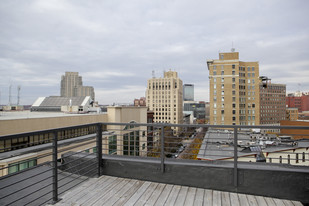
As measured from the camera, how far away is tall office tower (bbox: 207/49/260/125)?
50875 millimetres

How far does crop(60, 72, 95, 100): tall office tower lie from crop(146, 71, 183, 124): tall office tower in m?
66.8

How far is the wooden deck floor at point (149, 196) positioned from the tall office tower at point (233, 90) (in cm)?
5172

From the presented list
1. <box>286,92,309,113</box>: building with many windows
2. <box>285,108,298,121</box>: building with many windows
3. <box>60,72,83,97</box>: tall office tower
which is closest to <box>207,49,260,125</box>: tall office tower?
<box>285,108,298,121</box>: building with many windows

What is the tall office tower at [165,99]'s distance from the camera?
102m

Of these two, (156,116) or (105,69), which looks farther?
(156,116)

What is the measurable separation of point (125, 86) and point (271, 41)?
52466mm

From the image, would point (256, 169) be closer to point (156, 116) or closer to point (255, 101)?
point (255, 101)

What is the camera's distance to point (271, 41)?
33.1 meters

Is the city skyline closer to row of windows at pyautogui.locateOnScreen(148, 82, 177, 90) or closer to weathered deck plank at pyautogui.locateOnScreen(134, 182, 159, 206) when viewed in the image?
weathered deck plank at pyautogui.locateOnScreen(134, 182, 159, 206)

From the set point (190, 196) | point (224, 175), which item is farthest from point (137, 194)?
point (224, 175)

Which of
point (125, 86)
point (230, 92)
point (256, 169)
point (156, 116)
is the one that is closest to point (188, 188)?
point (256, 169)

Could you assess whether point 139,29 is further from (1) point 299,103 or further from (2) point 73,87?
(1) point 299,103

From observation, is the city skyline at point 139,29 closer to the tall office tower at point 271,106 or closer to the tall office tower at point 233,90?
the tall office tower at point 233,90

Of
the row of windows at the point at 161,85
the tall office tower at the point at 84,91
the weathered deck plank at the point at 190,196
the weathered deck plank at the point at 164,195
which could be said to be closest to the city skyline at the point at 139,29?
the weathered deck plank at the point at 190,196
